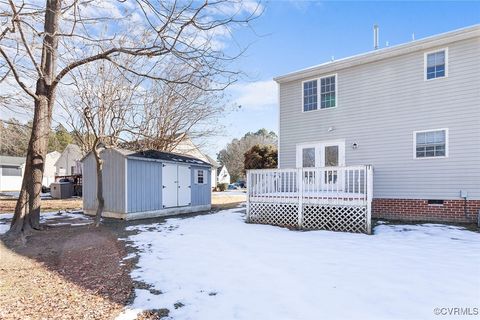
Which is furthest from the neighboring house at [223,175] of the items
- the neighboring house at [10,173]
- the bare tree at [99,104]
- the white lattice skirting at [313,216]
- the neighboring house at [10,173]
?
the white lattice skirting at [313,216]

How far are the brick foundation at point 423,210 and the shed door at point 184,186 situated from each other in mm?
7250

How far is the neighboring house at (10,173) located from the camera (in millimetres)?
30281

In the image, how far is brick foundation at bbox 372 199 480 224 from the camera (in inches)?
334

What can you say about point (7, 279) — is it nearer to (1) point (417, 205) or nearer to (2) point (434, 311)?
(2) point (434, 311)

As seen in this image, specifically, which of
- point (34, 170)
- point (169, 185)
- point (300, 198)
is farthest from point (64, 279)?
point (169, 185)

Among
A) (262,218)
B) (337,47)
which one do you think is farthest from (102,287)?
(337,47)

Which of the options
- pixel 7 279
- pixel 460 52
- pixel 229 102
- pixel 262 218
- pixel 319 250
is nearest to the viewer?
pixel 7 279

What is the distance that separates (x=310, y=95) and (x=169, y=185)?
6.49m

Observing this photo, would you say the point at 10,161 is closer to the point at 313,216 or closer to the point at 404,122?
the point at 313,216

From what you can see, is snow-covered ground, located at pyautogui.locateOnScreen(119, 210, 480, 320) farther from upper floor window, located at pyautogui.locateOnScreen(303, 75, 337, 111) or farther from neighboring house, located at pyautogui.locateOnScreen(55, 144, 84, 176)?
neighboring house, located at pyautogui.locateOnScreen(55, 144, 84, 176)

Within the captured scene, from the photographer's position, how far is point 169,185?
11.9 metres

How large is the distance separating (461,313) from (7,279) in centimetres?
583

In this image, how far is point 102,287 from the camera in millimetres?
3990

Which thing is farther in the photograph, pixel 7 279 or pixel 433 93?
pixel 433 93
